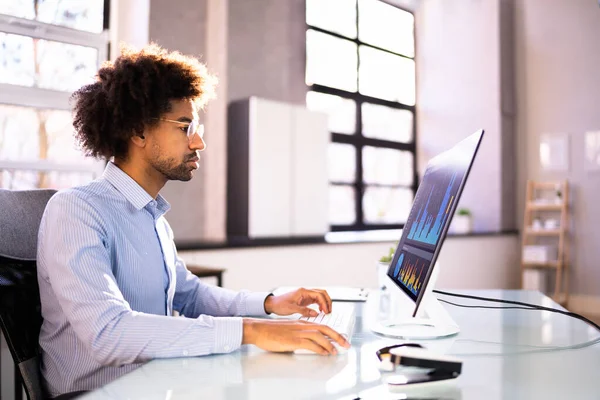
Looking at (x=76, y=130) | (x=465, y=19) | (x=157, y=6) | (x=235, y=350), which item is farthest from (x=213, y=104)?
(x=465, y=19)

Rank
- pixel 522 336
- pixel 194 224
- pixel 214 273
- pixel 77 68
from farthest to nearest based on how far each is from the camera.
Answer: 1. pixel 194 224
2. pixel 77 68
3. pixel 214 273
4. pixel 522 336

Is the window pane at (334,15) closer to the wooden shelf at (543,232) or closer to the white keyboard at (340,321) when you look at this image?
the wooden shelf at (543,232)

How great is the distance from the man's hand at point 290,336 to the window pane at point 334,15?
14.2 ft

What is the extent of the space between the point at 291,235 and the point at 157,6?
5.65 ft

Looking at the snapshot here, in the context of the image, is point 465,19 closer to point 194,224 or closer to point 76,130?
point 194,224

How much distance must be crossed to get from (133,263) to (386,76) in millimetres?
5158

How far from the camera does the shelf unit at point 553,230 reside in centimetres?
568

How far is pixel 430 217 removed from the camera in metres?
1.21

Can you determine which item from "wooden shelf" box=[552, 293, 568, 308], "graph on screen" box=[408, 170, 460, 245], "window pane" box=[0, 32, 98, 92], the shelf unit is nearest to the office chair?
"graph on screen" box=[408, 170, 460, 245]

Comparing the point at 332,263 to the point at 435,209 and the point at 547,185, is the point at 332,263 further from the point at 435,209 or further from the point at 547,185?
the point at 547,185

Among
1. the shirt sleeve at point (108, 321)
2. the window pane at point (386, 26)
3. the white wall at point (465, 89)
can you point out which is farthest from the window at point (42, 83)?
the white wall at point (465, 89)

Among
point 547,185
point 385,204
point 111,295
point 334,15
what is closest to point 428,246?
point 111,295

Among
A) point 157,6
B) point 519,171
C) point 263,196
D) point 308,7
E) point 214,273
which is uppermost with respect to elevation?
point 308,7

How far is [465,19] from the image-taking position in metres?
6.35
